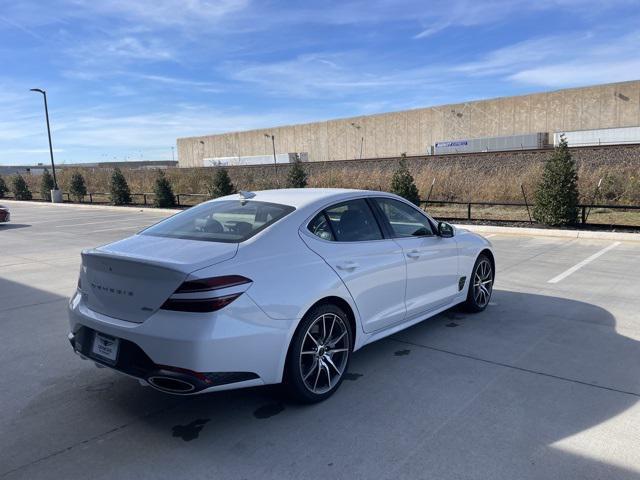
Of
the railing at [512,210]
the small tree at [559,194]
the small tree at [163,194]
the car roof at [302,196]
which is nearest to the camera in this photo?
the car roof at [302,196]

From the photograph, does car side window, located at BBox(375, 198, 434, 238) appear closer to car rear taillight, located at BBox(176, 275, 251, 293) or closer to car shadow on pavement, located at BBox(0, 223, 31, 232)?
car rear taillight, located at BBox(176, 275, 251, 293)

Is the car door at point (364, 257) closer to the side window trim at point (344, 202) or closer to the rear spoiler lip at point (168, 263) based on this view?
the side window trim at point (344, 202)

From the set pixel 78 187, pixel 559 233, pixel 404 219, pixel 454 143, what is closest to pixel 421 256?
pixel 404 219

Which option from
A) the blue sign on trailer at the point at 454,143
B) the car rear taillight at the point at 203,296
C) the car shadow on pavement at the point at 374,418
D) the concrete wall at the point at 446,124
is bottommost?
the car shadow on pavement at the point at 374,418

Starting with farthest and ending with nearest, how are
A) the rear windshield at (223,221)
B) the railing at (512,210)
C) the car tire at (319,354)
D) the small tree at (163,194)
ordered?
the small tree at (163,194), the railing at (512,210), the rear windshield at (223,221), the car tire at (319,354)

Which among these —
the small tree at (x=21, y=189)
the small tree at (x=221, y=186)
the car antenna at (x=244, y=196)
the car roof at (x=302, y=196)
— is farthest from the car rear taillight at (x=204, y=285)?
the small tree at (x=21, y=189)

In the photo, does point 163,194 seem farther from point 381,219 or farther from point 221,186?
point 381,219

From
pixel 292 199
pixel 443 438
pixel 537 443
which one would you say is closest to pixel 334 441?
pixel 443 438

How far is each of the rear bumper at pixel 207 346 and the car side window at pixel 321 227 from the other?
0.82m

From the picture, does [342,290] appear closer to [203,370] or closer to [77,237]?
[203,370]

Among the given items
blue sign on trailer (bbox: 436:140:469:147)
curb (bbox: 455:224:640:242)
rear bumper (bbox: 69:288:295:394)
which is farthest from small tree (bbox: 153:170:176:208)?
blue sign on trailer (bbox: 436:140:469:147)

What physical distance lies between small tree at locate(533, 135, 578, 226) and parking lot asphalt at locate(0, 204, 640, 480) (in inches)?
335

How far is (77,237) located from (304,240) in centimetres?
1236

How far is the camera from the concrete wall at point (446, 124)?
179 feet
